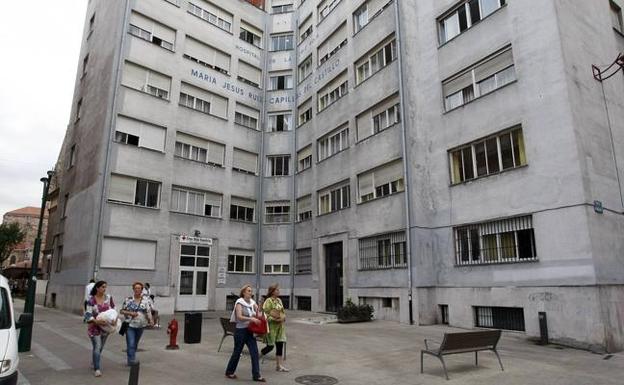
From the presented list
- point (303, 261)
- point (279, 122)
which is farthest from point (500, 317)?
point (279, 122)

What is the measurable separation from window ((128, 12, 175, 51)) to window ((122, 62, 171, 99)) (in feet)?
6.16

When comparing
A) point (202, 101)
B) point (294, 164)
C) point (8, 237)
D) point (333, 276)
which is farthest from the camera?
point (8, 237)

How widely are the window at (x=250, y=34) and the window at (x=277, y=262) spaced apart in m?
14.8

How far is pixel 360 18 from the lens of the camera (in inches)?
950

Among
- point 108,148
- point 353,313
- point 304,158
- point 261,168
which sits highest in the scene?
point 304,158

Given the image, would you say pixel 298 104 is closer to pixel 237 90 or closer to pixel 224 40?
pixel 237 90

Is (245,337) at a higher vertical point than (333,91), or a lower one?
lower

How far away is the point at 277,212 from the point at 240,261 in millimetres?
3859

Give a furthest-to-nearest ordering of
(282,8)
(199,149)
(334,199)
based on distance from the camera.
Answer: (282,8) < (199,149) < (334,199)

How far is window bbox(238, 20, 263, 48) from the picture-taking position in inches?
1192

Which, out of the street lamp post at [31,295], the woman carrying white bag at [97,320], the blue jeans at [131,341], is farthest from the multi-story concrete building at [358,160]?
the woman carrying white bag at [97,320]

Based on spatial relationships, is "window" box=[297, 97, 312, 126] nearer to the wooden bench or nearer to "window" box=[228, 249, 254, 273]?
"window" box=[228, 249, 254, 273]

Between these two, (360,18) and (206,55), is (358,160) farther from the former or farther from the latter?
(206,55)

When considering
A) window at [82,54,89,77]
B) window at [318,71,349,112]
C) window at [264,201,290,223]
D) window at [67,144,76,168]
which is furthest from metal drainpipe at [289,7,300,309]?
window at [82,54,89,77]
